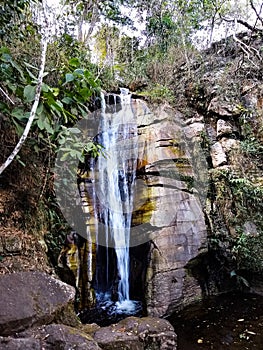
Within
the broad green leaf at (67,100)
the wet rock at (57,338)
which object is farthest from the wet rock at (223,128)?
the wet rock at (57,338)

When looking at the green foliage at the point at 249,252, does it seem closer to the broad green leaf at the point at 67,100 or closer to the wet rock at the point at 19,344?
the broad green leaf at the point at 67,100

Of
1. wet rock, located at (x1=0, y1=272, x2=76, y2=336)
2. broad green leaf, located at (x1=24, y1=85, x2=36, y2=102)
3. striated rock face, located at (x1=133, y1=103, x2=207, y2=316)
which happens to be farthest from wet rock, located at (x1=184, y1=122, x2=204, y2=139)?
wet rock, located at (x1=0, y1=272, x2=76, y2=336)

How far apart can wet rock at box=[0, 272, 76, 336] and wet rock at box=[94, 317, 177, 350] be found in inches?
15.2

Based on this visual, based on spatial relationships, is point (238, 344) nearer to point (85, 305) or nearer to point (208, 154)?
point (85, 305)

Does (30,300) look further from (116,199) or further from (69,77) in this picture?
(116,199)

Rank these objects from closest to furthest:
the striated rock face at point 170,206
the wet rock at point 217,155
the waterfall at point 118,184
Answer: the striated rock face at point 170,206 < the waterfall at point 118,184 < the wet rock at point 217,155

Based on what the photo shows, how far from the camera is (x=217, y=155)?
6.32 m

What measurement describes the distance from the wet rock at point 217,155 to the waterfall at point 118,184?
1.79 metres

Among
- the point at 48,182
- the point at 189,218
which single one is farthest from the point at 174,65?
the point at 48,182

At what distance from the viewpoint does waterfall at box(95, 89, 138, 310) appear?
5.28m

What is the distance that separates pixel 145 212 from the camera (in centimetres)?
530

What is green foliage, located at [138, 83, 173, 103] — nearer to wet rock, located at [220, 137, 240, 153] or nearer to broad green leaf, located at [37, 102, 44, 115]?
wet rock, located at [220, 137, 240, 153]

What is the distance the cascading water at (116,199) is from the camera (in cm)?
516

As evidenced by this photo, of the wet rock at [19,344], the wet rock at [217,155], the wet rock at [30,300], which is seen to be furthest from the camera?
the wet rock at [217,155]
